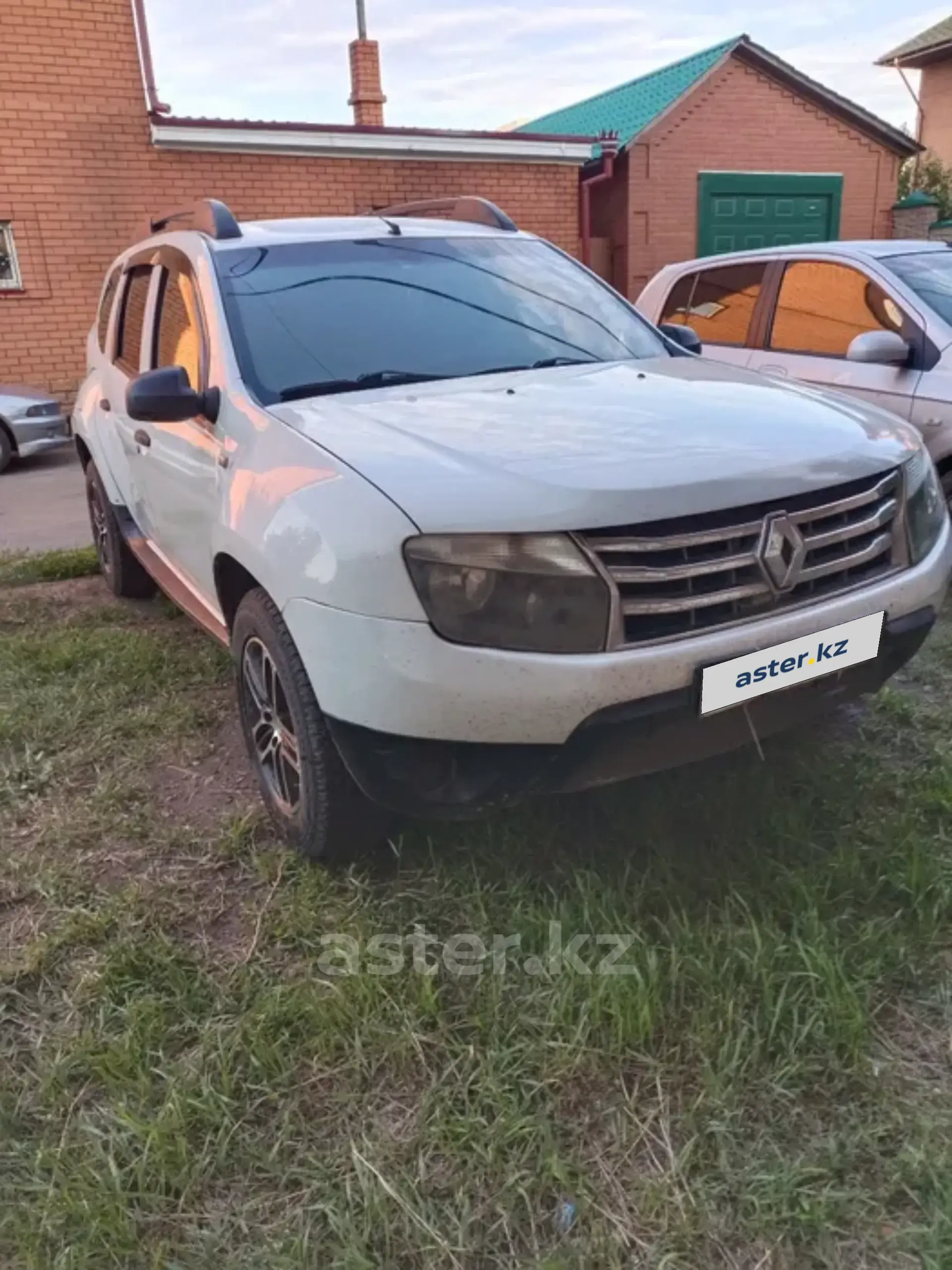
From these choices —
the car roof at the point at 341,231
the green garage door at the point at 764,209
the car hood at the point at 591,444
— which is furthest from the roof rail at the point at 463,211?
the green garage door at the point at 764,209

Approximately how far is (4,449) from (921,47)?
20163 millimetres

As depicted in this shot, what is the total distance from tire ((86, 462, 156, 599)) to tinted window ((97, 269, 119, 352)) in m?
0.63

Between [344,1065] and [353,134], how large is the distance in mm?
11780

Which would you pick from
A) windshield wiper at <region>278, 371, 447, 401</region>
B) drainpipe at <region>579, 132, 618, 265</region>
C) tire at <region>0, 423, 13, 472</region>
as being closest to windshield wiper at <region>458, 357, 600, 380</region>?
windshield wiper at <region>278, 371, 447, 401</region>

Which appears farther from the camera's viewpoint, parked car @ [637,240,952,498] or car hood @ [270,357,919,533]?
parked car @ [637,240,952,498]

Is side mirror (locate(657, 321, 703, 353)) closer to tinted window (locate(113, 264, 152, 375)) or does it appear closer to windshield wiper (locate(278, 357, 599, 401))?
windshield wiper (locate(278, 357, 599, 401))

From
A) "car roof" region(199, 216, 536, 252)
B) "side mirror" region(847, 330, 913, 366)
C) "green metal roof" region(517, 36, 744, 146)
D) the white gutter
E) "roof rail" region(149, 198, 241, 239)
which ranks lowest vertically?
"side mirror" region(847, 330, 913, 366)

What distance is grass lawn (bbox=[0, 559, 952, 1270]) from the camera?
1728 mm

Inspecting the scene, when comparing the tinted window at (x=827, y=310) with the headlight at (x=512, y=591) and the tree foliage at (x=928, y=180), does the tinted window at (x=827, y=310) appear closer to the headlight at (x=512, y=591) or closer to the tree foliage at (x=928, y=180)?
the headlight at (x=512, y=591)

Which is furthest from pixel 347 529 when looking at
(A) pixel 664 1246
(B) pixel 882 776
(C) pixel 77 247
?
(C) pixel 77 247

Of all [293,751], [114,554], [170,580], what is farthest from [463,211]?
[293,751]

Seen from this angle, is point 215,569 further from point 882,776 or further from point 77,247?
point 77,247

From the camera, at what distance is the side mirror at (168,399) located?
2.90m

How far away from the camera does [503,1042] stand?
6.86ft
